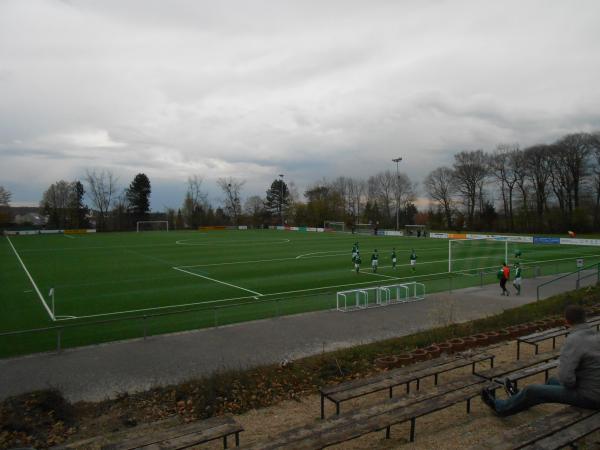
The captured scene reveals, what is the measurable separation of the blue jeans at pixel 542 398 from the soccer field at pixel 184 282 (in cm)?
1031

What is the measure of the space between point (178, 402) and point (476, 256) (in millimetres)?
32423

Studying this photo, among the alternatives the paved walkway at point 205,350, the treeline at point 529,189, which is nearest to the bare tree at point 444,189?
the treeline at point 529,189

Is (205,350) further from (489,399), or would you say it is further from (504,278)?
(504,278)

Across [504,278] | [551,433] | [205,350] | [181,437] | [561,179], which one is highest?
[561,179]

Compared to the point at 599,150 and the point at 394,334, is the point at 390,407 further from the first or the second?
the point at 599,150

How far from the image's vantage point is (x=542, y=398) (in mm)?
5664

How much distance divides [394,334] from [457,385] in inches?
290

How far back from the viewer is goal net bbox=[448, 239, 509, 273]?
101 ft

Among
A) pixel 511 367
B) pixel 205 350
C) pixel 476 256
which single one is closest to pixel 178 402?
pixel 205 350

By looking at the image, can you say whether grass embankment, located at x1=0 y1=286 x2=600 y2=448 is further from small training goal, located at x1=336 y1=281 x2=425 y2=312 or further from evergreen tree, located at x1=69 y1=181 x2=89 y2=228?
evergreen tree, located at x1=69 y1=181 x2=89 y2=228

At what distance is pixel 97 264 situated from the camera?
3469cm

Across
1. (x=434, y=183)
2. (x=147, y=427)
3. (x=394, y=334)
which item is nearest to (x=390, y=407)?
(x=147, y=427)

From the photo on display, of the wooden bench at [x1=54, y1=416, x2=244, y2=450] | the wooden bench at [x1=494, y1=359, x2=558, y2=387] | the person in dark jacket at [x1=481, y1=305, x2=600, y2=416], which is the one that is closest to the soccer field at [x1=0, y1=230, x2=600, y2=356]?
the wooden bench at [x1=54, y1=416, x2=244, y2=450]

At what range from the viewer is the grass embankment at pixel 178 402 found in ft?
22.8
